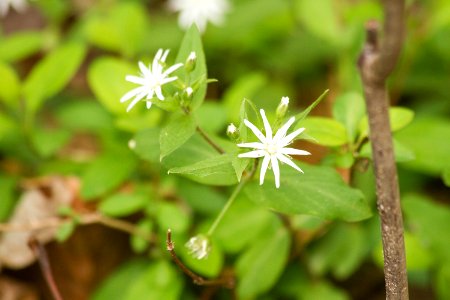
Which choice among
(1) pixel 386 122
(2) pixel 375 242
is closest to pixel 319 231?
(2) pixel 375 242

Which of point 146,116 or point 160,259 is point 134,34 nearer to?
point 146,116

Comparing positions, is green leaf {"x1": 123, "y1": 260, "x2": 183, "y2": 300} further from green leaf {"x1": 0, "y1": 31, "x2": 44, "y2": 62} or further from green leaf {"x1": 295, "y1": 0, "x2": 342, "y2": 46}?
green leaf {"x1": 295, "y1": 0, "x2": 342, "y2": 46}

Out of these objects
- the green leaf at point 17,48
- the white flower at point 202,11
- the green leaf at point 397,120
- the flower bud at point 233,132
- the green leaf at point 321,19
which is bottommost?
the flower bud at point 233,132

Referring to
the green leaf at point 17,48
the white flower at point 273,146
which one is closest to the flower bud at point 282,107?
the white flower at point 273,146

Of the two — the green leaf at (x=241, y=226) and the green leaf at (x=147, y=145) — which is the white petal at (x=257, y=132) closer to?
the green leaf at (x=147, y=145)

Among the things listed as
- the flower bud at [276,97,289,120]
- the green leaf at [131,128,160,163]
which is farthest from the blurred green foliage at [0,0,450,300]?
the flower bud at [276,97,289,120]

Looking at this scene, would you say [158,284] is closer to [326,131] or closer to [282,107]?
[326,131]
